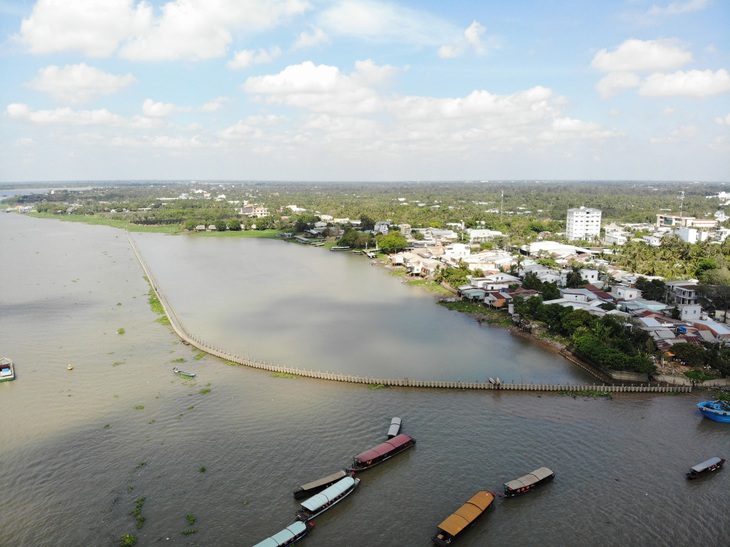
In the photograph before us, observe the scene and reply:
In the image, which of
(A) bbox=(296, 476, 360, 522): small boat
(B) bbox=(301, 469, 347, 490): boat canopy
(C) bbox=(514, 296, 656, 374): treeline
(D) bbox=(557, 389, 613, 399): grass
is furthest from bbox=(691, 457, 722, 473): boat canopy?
(B) bbox=(301, 469, 347, 490): boat canopy

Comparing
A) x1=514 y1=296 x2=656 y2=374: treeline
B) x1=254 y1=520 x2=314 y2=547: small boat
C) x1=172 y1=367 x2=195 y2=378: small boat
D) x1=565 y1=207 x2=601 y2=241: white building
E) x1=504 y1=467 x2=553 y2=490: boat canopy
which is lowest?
x1=254 y1=520 x2=314 y2=547: small boat

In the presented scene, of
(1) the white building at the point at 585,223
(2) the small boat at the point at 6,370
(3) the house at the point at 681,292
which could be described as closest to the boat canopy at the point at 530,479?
(2) the small boat at the point at 6,370

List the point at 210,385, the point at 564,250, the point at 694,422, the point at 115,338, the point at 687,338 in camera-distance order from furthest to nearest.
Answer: the point at 564,250
the point at 115,338
the point at 687,338
the point at 210,385
the point at 694,422

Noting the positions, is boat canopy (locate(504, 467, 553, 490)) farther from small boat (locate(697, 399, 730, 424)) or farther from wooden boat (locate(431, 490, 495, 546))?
small boat (locate(697, 399, 730, 424))

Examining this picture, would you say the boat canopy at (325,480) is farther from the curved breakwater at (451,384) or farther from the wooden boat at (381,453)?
the curved breakwater at (451,384)

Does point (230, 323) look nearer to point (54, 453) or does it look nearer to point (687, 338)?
point (54, 453)

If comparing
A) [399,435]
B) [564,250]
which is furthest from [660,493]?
[564,250]
